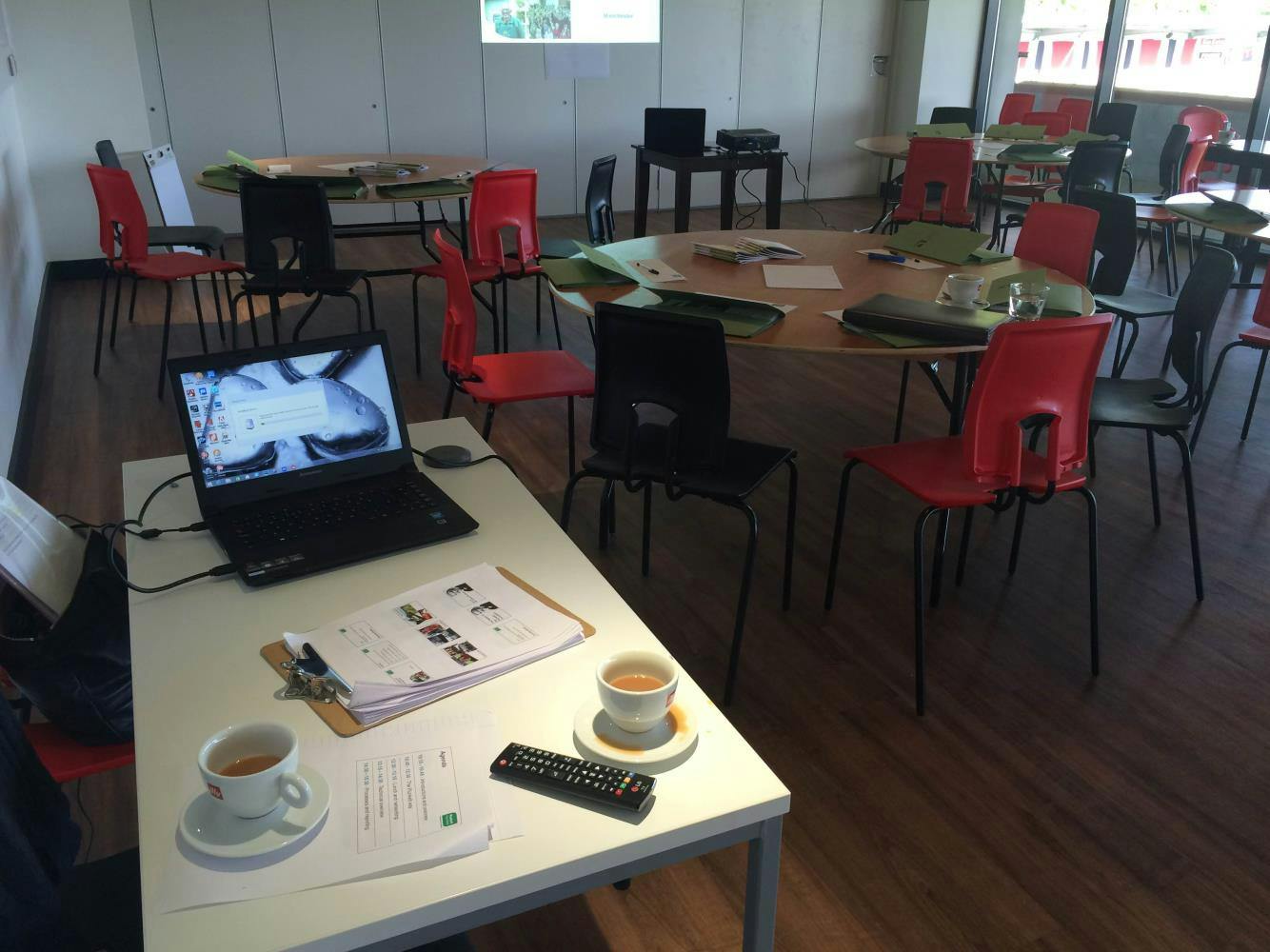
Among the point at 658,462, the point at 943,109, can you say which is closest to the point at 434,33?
the point at 943,109

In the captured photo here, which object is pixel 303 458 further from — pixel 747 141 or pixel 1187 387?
pixel 747 141

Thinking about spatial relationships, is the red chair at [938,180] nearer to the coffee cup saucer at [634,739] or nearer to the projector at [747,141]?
the projector at [747,141]

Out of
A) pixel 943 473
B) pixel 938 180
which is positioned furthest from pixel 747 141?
pixel 943 473

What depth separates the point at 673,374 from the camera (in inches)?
92.7

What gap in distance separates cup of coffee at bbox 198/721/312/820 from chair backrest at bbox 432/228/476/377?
197cm

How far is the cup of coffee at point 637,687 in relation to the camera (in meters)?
1.17

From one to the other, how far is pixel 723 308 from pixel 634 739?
5.67ft

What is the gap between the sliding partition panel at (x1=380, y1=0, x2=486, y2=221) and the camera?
7.68 metres

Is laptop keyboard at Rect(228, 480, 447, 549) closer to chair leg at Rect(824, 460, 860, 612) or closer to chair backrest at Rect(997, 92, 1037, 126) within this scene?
chair leg at Rect(824, 460, 860, 612)

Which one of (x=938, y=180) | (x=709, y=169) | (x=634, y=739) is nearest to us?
(x=634, y=739)

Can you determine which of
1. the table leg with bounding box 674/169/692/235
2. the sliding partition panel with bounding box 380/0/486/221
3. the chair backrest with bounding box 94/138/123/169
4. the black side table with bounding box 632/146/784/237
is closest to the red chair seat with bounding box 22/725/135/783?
the chair backrest with bounding box 94/138/123/169

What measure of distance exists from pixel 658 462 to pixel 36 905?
1.60m

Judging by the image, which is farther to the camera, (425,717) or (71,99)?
(71,99)

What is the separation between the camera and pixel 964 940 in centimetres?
186
